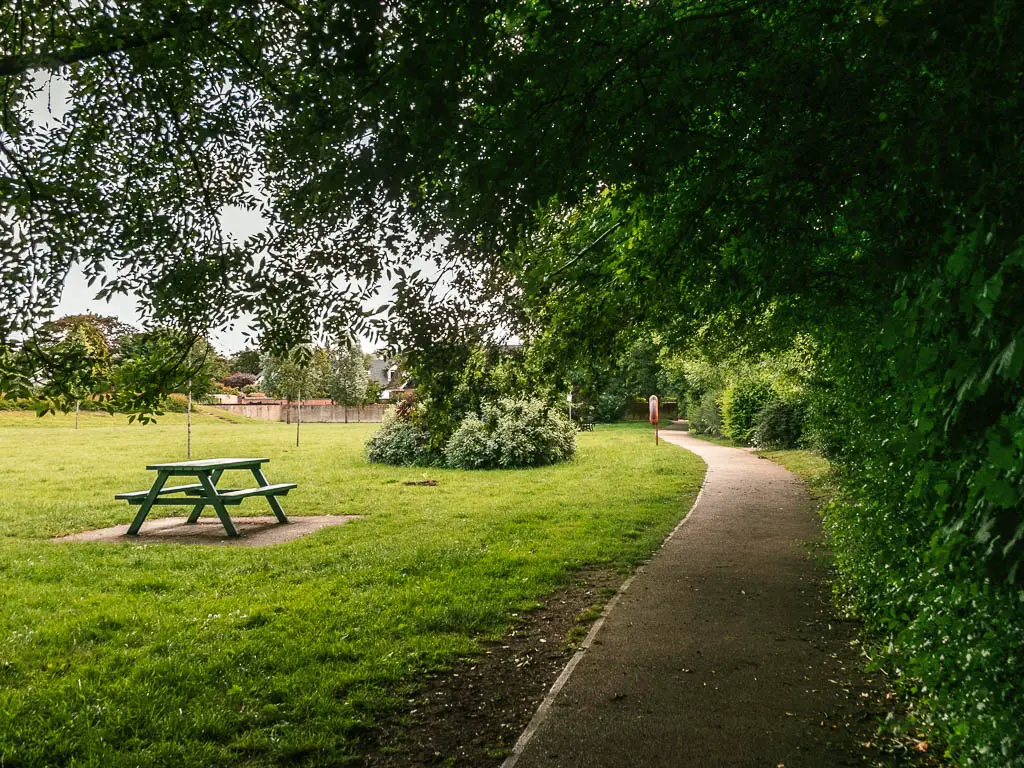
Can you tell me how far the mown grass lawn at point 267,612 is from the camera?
13.0 ft

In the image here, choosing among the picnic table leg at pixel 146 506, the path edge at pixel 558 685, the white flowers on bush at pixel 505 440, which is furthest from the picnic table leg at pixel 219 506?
the white flowers on bush at pixel 505 440

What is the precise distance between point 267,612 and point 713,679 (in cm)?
385

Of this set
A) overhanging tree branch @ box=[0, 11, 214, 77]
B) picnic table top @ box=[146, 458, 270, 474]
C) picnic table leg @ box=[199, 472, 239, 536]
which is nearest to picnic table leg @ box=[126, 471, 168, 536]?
picnic table top @ box=[146, 458, 270, 474]

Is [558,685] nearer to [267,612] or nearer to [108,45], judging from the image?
[267,612]

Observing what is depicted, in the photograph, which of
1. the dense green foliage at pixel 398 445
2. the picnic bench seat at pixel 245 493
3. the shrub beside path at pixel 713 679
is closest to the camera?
the shrub beside path at pixel 713 679

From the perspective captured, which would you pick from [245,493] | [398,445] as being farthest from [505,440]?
[245,493]

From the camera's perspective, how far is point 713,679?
14.7 ft

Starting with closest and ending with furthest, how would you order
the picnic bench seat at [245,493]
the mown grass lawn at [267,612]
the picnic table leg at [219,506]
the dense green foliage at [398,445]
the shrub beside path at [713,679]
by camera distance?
the shrub beside path at [713,679], the mown grass lawn at [267,612], the picnic table leg at [219,506], the picnic bench seat at [245,493], the dense green foliage at [398,445]

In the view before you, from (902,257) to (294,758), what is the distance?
152 inches

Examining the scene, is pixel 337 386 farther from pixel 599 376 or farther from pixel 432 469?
pixel 599 376

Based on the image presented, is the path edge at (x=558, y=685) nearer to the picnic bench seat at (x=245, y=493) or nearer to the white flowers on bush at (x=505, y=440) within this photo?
the picnic bench seat at (x=245, y=493)

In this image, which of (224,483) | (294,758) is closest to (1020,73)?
(294,758)

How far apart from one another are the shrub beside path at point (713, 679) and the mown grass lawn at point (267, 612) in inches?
40.7

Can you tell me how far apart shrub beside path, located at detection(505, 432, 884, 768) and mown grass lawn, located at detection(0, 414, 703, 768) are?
1.03 metres
